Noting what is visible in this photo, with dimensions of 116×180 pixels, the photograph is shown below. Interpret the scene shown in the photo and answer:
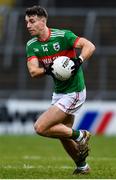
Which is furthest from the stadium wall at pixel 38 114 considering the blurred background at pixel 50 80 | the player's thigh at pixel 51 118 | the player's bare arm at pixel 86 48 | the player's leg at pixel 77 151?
the player's bare arm at pixel 86 48

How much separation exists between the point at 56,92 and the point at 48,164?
233 centimetres

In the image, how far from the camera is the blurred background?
23344 mm

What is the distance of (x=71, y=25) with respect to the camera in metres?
25.9

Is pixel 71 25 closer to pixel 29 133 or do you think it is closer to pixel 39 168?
pixel 29 133

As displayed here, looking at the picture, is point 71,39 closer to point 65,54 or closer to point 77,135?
point 65,54

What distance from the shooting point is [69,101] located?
479 inches

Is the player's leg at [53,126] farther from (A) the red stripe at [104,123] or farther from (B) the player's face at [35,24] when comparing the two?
(A) the red stripe at [104,123]

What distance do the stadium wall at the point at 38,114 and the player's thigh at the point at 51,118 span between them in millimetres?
10903

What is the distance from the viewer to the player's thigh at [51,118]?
469 inches

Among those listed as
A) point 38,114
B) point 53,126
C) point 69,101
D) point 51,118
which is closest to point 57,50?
point 69,101

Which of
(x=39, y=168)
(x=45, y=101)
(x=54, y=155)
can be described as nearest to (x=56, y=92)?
(x=39, y=168)

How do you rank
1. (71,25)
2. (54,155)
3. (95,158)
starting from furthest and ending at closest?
(71,25) < (54,155) < (95,158)

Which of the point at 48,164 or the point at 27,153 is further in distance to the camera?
the point at 27,153

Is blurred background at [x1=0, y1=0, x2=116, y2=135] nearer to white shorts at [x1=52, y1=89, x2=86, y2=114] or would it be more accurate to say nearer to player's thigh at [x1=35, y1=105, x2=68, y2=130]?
A: white shorts at [x1=52, y1=89, x2=86, y2=114]
